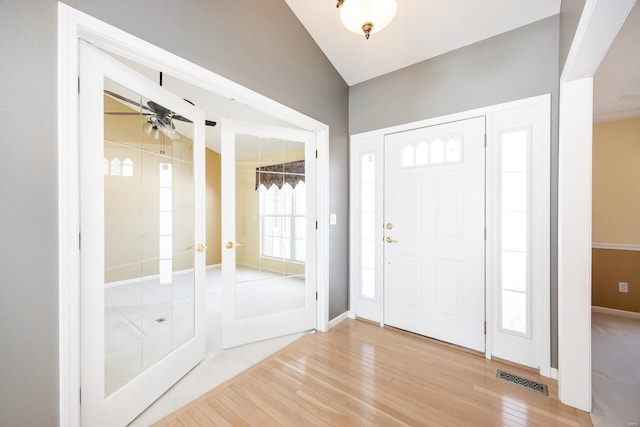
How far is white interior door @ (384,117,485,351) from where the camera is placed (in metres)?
2.31

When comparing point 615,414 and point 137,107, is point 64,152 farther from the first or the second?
point 615,414

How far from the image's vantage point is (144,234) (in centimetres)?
168

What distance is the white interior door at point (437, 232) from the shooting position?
2.31 m

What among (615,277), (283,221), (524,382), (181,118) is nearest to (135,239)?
(181,118)

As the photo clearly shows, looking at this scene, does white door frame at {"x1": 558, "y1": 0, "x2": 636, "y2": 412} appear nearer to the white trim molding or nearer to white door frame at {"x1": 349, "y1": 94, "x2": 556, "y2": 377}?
white door frame at {"x1": 349, "y1": 94, "x2": 556, "y2": 377}

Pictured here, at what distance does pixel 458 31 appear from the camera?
2248mm

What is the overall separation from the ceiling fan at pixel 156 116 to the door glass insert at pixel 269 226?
60 centimetres

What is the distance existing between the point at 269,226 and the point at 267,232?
6cm

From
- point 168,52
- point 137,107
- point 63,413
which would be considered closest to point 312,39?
point 168,52

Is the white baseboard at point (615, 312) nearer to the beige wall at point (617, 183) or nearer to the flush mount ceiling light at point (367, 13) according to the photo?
the beige wall at point (617, 183)

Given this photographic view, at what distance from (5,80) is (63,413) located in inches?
57.1

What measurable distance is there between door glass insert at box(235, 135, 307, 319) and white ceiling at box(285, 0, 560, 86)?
3.67ft

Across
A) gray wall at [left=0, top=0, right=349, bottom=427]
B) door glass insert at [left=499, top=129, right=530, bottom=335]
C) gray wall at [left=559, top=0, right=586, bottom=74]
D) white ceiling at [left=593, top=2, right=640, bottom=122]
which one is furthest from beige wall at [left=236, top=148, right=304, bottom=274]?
white ceiling at [left=593, top=2, right=640, bottom=122]

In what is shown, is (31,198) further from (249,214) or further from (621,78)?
(621,78)
